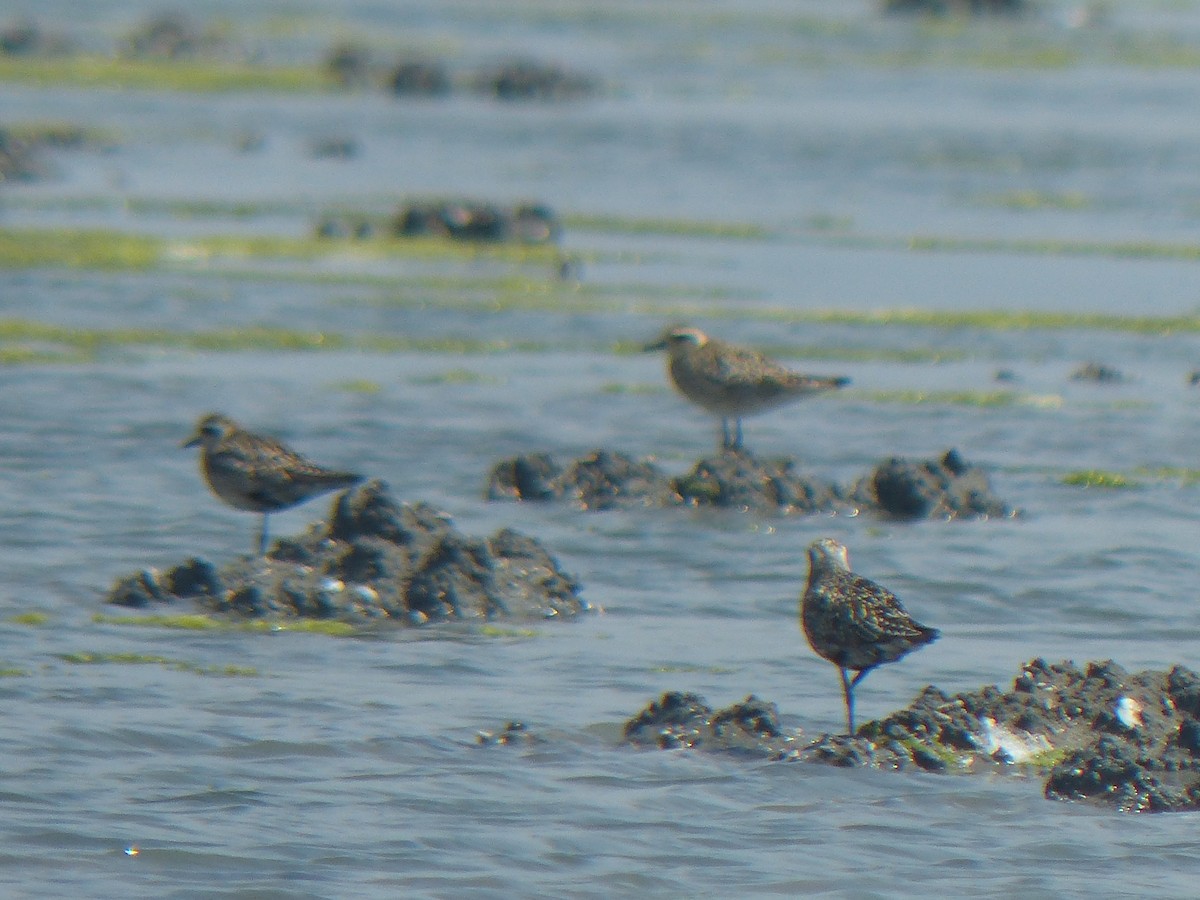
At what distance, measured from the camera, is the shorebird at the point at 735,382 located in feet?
51.0

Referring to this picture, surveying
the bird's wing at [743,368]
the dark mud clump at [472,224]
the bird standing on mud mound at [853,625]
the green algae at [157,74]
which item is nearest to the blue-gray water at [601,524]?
the bird standing on mud mound at [853,625]

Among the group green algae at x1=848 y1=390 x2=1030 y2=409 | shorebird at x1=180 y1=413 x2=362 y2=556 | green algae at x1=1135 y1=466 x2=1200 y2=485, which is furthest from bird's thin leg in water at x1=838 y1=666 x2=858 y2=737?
green algae at x1=848 y1=390 x2=1030 y2=409

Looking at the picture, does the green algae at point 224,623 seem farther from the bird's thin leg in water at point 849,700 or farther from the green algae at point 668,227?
the green algae at point 668,227

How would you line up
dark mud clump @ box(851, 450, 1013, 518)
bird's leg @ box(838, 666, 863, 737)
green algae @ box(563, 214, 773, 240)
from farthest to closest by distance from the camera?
green algae @ box(563, 214, 773, 240) < dark mud clump @ box(851, 450, 1013, 518) < bird's leg @ box(838, 666, 863, 737)

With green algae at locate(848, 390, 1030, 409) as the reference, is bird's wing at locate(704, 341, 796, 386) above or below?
above

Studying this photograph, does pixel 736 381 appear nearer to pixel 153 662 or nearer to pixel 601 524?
pixel 601 524

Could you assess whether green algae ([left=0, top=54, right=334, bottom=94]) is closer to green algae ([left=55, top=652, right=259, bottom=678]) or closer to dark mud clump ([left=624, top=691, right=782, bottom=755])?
green algae ([left=55, top=652, right=259, bottom=678])

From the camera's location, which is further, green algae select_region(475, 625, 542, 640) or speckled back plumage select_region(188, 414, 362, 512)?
speckled back plumage select_region(188, 414, 362, 512)

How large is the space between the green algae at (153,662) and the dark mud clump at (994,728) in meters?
2.01

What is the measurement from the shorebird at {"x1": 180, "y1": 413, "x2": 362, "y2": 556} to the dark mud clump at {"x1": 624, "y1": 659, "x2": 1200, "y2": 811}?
11.0 feet

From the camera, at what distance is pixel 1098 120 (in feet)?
139

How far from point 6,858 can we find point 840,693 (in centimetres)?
398

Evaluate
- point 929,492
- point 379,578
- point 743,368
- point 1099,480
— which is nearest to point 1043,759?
point 379,578

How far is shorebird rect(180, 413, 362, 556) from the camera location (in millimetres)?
12539
